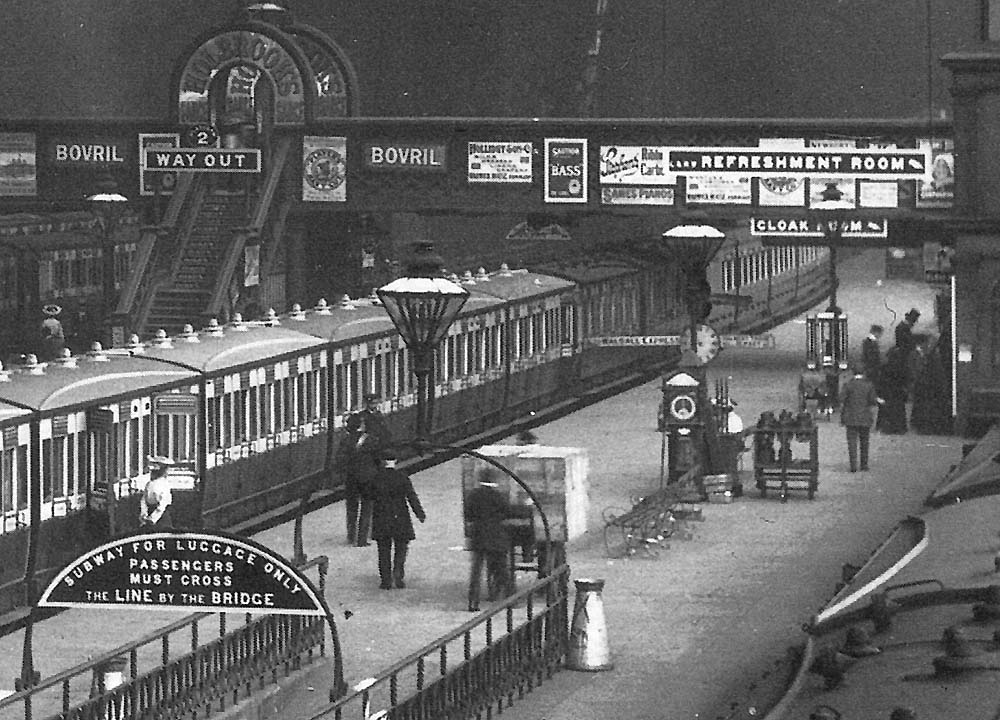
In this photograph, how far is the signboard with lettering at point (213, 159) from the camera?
45.8m

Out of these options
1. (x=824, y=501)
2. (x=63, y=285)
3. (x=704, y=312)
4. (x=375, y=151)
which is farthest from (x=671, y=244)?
(x=63, y=285)

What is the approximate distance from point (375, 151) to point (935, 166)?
32.9 ft

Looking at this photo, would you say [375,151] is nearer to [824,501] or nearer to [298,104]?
[298,104]

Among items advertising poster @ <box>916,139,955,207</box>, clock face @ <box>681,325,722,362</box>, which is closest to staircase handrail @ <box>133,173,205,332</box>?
advertising poster @ <box>916,139,955,207</box>

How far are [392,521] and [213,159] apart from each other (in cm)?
2251

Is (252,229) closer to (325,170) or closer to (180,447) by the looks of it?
(325,170)

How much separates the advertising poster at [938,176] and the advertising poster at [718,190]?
9.70 feet

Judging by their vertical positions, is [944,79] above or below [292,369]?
above

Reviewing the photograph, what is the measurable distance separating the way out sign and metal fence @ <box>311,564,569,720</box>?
3.32ft

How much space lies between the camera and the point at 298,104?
157ft

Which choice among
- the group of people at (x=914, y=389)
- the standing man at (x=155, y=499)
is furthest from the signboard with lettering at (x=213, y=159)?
the standing man at (x=155, y=499)

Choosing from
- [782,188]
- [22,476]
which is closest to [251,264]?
[782,188]

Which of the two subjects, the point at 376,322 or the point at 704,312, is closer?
the point at 704,312

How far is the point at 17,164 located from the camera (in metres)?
49.3
